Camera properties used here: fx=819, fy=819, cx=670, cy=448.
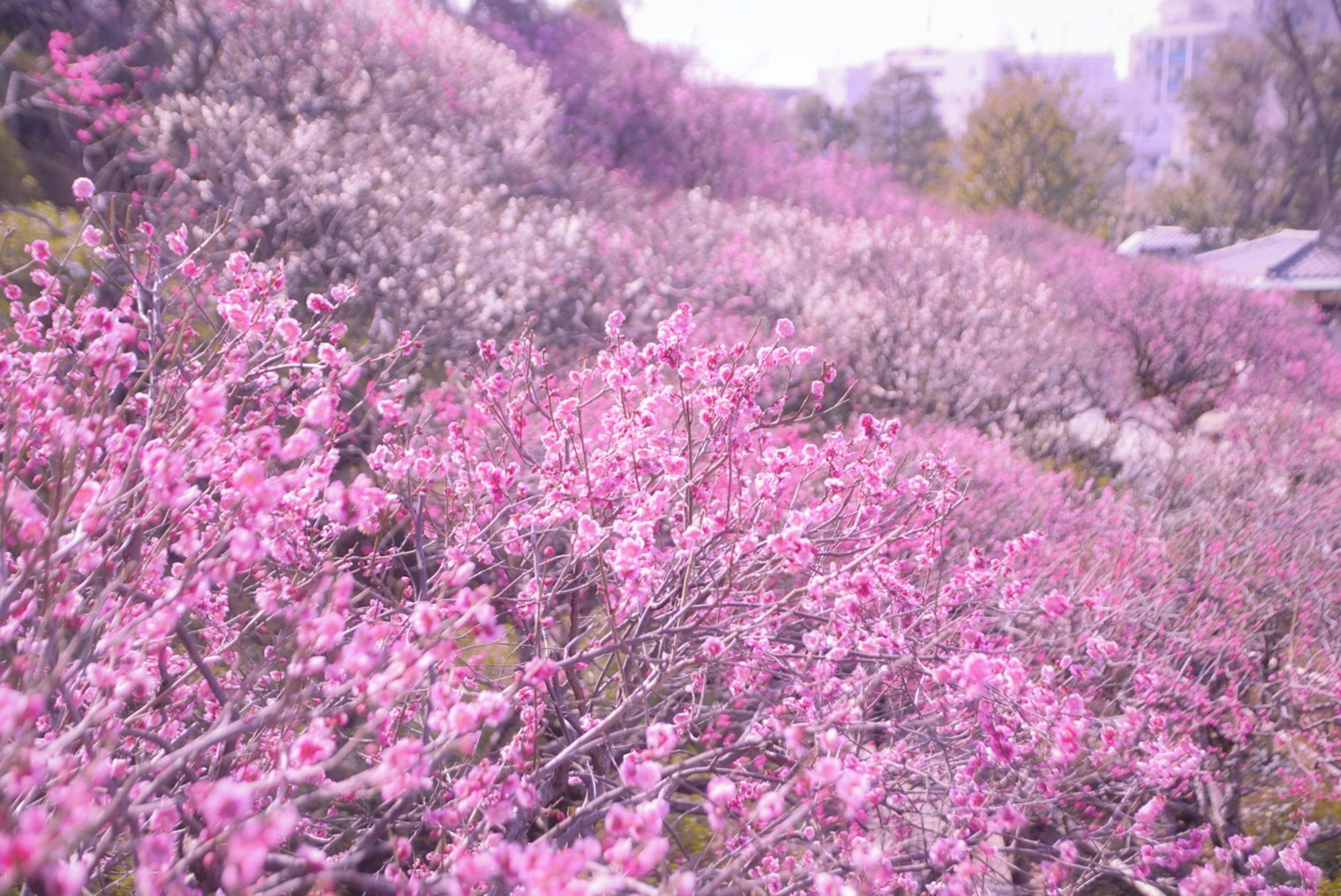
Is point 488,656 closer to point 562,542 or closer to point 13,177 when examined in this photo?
point 562,542

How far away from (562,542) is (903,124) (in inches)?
1551

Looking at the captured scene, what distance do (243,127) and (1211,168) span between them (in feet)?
110

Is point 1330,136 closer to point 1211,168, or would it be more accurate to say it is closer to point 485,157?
point 1211,168

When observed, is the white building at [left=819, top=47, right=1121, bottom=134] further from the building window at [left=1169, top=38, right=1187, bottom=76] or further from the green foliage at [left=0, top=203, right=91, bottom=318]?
the green foliage at [left=0, top=203, right=91, bottom=318]

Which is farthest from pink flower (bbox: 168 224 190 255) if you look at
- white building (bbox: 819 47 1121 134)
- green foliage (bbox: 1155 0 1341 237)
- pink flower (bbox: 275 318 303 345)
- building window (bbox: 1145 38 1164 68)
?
building window (bbox: 1145 38 1164 68)

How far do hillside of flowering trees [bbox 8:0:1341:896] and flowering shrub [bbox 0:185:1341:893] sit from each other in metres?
0.03

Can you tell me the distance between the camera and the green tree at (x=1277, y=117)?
1126 inches

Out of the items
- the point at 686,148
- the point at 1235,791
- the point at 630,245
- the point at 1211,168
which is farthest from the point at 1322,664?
the point at 1211,168

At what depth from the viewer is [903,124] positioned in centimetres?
3975

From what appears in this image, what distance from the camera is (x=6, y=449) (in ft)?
6.73

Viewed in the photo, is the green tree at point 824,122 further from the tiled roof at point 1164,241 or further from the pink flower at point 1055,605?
the pink flower at point 1055,605

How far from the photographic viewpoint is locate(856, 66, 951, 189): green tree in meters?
37.6

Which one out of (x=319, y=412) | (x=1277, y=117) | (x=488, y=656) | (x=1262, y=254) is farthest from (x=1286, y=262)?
(x=319, y=412)

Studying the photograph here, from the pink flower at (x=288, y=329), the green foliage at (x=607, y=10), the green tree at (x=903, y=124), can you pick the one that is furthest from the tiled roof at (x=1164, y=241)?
the pink flower at (x=288, y=329)
